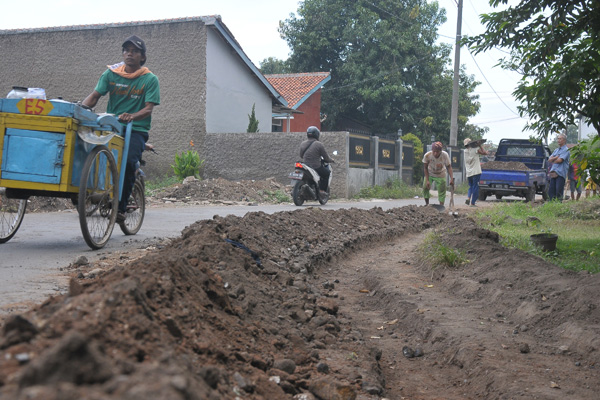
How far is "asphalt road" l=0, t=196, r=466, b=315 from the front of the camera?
461 cm

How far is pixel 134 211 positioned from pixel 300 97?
28.3 metres

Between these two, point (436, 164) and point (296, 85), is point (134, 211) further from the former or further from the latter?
point (296, 85)

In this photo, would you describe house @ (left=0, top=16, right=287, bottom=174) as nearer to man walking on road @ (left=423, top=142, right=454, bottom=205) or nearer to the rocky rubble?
man walking on road @ (left=423, top=142, right=454, bottom=205)

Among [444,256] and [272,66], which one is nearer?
[444,256]

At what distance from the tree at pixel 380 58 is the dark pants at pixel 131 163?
3348cm

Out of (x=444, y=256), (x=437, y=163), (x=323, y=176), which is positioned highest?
(x=437, y=163)

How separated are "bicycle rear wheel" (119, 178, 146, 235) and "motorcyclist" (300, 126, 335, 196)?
27.3 ft

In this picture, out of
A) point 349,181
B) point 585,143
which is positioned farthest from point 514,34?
point 349,181

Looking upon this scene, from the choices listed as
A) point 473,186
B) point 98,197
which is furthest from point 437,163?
point 98,197

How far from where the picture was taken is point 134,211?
8.23 m

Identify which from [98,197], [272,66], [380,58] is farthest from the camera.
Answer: [272,66]

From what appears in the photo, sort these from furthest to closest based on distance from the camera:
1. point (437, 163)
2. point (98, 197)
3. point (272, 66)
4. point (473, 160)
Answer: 1. point (272, 66)
2. point (473, 160)
3. point (437, 163)
4. point (98, 197)

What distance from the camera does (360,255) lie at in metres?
9.94

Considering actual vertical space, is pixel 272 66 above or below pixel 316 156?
above
